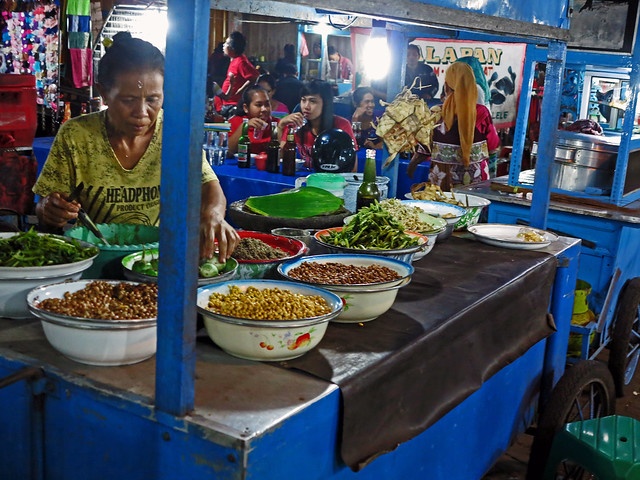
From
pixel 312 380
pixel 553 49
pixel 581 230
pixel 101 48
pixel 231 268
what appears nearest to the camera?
pixel 312 380

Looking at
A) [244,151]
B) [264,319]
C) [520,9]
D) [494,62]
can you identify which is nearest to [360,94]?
[494,62]

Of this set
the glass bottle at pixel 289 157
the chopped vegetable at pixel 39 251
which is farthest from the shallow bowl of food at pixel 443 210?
the glass bottle at pixel 289 157

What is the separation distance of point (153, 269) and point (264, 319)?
19.6 inches

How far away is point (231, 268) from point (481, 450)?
129 centimetres

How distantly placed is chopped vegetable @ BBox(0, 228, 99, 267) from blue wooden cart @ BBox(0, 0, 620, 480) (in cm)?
17

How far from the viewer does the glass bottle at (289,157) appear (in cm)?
557

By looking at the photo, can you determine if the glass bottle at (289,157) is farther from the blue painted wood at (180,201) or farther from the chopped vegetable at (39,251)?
the blue painted wood at (180,201)

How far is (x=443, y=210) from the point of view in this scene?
3.31 metres

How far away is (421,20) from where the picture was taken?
195cm

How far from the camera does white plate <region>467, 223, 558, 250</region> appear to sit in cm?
313

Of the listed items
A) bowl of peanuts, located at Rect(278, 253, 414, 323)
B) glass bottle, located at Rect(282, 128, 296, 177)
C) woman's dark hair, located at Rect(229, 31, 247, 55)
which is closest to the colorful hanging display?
woman's dark hair, located at Rect(229, 31, 247, 55)

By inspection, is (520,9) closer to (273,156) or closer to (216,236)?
(216,236)

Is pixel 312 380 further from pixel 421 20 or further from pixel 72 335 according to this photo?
pixel 421 20

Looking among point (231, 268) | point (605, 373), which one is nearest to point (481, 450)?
point (605, 373)
